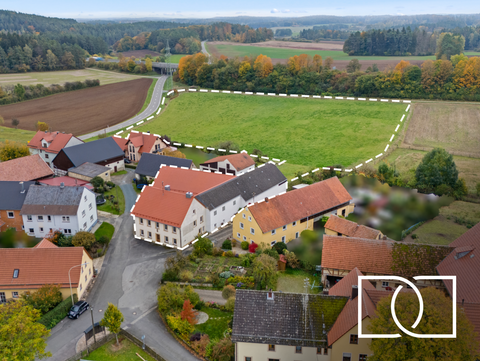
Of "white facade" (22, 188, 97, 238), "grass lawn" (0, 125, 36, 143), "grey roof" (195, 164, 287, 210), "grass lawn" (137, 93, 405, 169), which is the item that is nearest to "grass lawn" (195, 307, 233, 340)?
"grey roof" (195, 164, 287, 210)

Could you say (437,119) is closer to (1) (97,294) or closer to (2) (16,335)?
(1) (97,294)

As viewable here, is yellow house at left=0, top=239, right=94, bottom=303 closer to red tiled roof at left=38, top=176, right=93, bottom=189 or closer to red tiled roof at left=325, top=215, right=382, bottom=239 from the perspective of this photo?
red tiled roof at left=38, top=176, right=93, bottom=189

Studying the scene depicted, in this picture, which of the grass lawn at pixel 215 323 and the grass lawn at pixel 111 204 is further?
the grass lawn at pixel 111 204

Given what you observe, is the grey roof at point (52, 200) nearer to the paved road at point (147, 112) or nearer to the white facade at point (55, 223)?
the white facade at point (55, 223)

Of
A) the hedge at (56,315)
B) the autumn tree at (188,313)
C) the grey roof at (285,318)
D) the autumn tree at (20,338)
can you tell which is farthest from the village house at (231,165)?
the autumn tree at (20,338)

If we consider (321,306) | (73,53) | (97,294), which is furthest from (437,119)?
(73,53)
